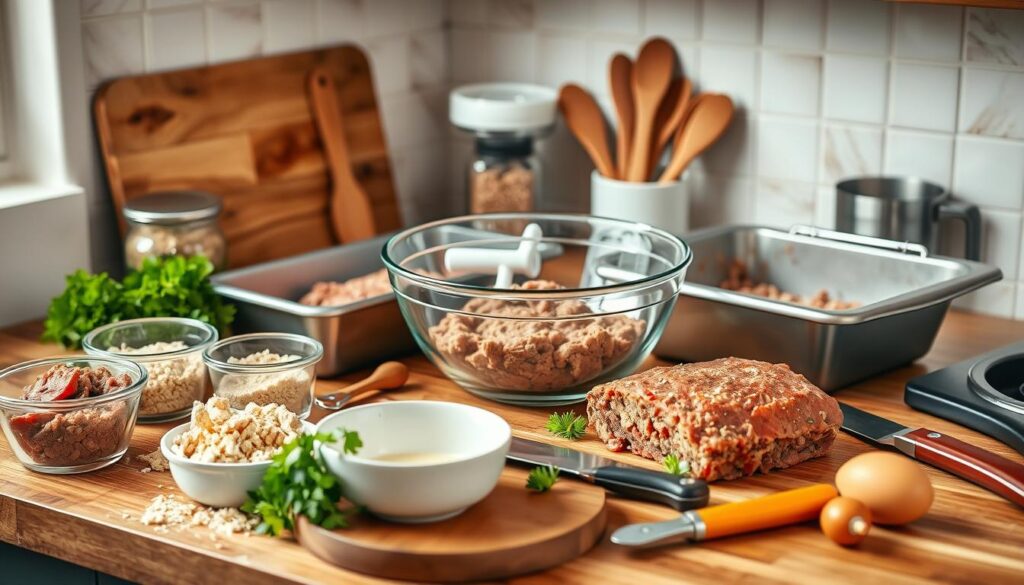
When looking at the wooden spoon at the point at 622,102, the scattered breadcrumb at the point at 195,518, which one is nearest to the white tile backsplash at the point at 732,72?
the wooden spoon at the point at 622,102

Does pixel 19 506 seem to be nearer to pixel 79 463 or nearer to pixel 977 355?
pixel 79 463

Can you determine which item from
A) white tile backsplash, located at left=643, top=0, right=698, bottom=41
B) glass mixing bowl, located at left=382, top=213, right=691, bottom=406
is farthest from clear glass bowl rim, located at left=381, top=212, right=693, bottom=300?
white tile backsplash, located at left=643, top=0, right=698, bottom=41

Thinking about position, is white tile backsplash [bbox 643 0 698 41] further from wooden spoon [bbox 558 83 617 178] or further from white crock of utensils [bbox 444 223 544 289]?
white crock of utensils [bbox 444 223 544 289]

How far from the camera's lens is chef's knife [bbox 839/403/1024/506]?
1208 mm

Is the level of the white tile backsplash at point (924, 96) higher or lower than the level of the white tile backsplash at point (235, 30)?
lower

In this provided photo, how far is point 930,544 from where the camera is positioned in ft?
3.69

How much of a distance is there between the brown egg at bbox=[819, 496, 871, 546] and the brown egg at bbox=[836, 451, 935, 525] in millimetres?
22

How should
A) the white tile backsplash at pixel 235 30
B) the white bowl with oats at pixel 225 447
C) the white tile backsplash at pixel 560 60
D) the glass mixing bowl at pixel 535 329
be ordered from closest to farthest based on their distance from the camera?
the white bowl with oats at pixel 225 447
the glass mixing bowl at pixel 535 329
the white tile backsplash at pixel 235 30
the white tile backsplash at pixel 560 60

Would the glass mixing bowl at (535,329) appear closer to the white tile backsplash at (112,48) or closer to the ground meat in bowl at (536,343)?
the ground meat in bowl at (536,343)

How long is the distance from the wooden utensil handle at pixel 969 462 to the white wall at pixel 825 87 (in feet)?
1.96

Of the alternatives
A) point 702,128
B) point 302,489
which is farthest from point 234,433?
point 702,128

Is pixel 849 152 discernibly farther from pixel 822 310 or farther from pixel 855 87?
pixel 822 310

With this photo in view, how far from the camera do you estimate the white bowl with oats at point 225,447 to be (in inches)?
45.9

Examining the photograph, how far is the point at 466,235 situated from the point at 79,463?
68 centimetres
